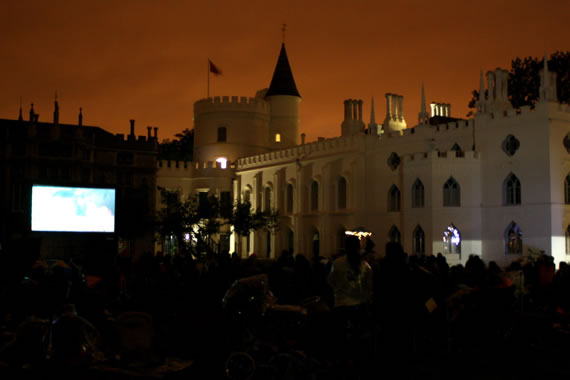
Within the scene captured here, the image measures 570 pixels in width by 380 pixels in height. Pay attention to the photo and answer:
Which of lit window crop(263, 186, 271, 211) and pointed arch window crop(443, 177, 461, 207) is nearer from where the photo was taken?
pointed arch window crop(443, 177, 461, 207)

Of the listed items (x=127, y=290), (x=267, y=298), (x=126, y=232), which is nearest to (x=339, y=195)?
(x=126, y=232)

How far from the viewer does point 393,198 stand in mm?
37656

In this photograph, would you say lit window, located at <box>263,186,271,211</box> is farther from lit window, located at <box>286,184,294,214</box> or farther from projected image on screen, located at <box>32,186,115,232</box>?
projected image on screen, located at <box>32,186,115,232</box>

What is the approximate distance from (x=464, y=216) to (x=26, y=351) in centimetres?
2663

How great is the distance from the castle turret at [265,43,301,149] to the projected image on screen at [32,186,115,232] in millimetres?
25666

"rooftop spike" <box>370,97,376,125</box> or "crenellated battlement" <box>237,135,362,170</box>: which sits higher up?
"rooftop spike" <box>370,97,376,125</box>

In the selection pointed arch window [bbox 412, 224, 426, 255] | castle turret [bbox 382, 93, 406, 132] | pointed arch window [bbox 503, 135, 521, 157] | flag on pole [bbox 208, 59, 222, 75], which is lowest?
pointed arch window [bbox 412, 224, 426, 255]

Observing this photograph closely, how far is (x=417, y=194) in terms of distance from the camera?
34656 millimetres

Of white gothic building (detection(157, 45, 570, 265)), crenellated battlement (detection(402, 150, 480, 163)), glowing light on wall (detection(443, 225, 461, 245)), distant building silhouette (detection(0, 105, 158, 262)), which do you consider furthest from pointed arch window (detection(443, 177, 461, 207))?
distant building silhouette (detection(0, 105, 158, 262))

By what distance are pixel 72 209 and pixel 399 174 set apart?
55.9 feet

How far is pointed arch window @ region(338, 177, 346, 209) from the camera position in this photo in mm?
41406

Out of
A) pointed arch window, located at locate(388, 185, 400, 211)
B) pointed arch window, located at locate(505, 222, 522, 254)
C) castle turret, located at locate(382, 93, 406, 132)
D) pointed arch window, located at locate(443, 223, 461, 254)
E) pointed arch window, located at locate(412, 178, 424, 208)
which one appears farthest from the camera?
castle turret, located at locate(382, 93, 406, 132)

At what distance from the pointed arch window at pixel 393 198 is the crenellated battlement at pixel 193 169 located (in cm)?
1584

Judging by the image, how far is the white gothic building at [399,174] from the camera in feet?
102
